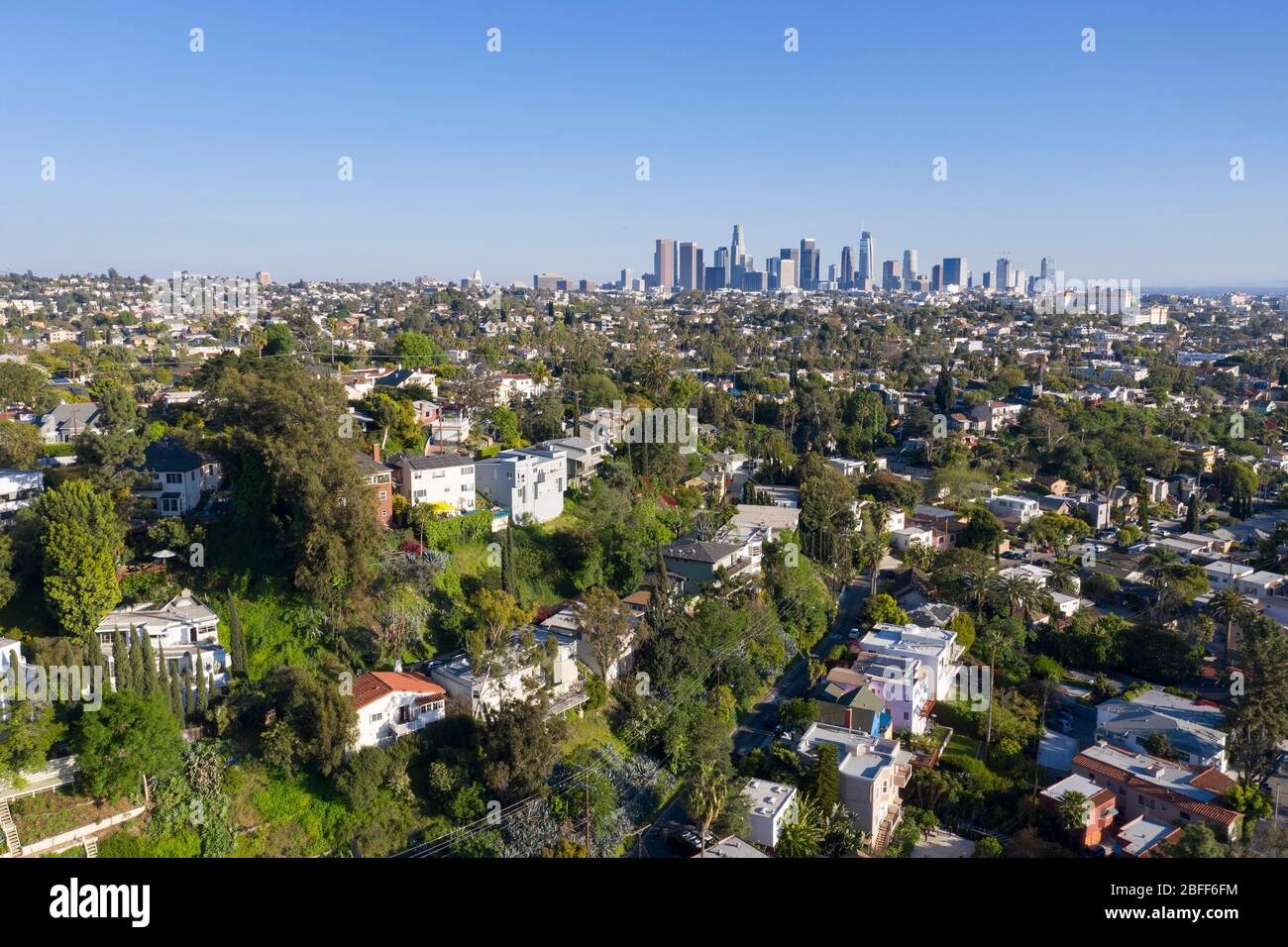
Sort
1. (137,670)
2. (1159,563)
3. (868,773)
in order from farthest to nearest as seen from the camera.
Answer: (1159,563), (868,773), (137,670)

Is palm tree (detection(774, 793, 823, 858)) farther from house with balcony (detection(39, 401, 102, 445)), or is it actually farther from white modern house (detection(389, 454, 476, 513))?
house with balcony (detection(39, 401, 102, 445))

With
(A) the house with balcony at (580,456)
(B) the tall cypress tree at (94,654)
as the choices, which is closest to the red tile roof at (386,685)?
(B) the tall cypress tree at (94,654)

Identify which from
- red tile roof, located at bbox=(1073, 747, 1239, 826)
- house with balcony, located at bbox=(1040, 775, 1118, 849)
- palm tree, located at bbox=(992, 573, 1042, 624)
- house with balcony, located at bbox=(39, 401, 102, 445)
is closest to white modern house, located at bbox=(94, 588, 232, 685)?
house with balcony, located at bbox=(39, 401, 102, 445)

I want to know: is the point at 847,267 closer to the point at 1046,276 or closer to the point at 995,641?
the point at 1046,276

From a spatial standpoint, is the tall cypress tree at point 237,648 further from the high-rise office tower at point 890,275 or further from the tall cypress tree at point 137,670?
the high-rise office tower at point 890,275

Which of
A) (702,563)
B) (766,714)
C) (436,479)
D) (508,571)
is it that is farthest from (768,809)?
(436,479)

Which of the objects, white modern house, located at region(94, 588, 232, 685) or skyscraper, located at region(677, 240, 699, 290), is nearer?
white modern house, located at region(94, 588, 232, 685)
